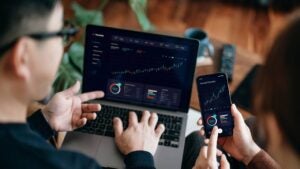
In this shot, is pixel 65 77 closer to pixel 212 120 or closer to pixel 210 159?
pixel 212 120

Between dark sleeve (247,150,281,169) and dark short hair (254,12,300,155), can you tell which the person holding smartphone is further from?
dark sleeve (247,150,281,169)

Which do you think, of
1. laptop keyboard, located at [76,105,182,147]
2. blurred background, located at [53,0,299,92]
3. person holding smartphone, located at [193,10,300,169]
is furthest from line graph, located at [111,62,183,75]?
blurred background, located at [53,0,299,92]

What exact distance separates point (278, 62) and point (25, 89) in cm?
54

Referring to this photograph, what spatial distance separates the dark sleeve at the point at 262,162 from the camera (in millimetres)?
1213

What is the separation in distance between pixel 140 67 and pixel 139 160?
336mm

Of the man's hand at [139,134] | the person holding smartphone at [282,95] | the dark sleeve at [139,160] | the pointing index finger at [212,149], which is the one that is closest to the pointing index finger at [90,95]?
the man's hand at [139,134]

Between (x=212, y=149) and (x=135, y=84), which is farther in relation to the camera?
(x=135, y=84)

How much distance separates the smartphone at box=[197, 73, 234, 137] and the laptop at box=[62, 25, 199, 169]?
7 centimetres

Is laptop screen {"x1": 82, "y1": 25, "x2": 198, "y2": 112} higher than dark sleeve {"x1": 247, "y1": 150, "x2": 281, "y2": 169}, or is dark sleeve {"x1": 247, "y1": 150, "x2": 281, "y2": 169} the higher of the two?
laptop screen {"x1": 82, "y1": 25, "x2": 198, "y2": 112}

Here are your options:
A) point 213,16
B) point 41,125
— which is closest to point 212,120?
point 41,125

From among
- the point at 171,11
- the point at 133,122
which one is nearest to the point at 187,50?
the point at 133,122

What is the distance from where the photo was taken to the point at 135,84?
4.55 feet

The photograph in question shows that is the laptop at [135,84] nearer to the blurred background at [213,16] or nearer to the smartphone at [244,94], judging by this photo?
the smartphone at [244,94]

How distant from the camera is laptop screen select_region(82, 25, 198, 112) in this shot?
132 centimetres
